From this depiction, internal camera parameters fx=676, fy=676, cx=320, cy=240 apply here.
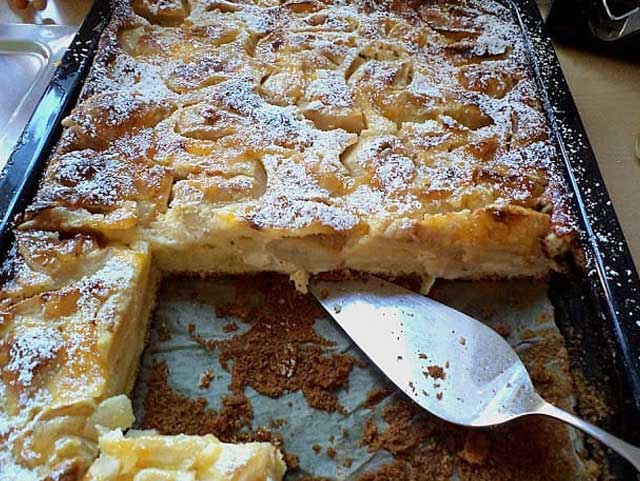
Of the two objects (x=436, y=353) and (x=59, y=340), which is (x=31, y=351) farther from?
(x=436, y=353)

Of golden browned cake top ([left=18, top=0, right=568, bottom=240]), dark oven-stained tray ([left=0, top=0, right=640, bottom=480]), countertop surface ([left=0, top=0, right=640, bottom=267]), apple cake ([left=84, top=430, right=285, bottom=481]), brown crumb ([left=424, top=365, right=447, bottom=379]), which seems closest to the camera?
apple cake ([left=84, top=430, right=285, bottom=481])

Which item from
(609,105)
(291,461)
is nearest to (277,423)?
(291,461)

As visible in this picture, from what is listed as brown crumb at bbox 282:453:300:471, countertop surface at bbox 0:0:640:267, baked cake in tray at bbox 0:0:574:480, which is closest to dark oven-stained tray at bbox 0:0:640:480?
baked cake in tray at bbox 0:0:574:480

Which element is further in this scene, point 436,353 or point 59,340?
point 436,353

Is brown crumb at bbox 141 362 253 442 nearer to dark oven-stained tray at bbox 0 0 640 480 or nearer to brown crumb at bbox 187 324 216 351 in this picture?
brown crumb at bbox 187 324 216 351

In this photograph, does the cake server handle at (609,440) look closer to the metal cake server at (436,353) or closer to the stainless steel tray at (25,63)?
the metal cake server at (436,353)

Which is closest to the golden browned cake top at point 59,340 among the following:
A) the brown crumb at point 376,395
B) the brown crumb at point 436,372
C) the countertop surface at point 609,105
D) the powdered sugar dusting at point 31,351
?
the powdered sugar dusting at point 31,351
